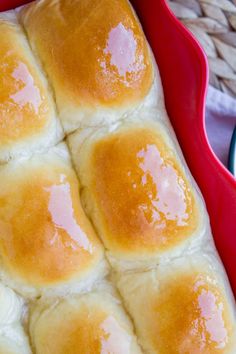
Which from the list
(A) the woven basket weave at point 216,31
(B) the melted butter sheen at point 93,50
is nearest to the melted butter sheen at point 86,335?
(B) the melted butter sheen at point 93,50

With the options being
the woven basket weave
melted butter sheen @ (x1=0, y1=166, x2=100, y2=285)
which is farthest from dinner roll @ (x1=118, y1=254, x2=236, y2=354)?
the woven basket weave

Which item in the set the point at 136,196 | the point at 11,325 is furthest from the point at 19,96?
the point at 11,325

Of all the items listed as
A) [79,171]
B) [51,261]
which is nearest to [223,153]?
[79,171]

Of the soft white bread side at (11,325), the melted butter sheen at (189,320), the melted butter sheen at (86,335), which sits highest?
the soft white bread side at (11,325)

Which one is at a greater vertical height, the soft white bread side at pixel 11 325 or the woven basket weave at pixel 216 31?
the woven basket weave at pixel 216 31

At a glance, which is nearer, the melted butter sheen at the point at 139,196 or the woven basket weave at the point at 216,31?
the melted butter sheen at the point at 139,196

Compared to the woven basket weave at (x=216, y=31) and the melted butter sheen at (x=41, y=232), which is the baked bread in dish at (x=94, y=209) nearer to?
the melted butter sheen at (x=41, y=232)

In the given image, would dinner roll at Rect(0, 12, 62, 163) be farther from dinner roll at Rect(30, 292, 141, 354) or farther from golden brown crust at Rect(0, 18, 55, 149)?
dinner roll at Rect(30, 292, 141, 354)

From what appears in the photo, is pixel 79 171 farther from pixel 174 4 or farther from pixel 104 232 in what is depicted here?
pixel 174 4
